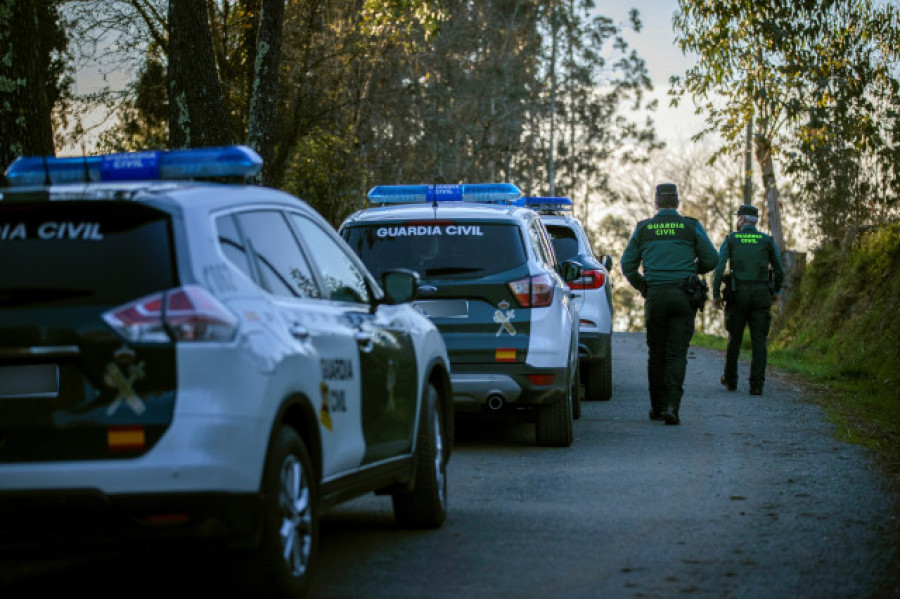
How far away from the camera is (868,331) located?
21969mm

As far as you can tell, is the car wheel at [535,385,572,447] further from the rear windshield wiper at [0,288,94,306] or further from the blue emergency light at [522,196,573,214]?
the rear windshield wiper at [0,288,94,306]

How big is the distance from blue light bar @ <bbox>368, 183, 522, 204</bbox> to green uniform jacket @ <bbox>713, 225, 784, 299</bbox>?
173 inches

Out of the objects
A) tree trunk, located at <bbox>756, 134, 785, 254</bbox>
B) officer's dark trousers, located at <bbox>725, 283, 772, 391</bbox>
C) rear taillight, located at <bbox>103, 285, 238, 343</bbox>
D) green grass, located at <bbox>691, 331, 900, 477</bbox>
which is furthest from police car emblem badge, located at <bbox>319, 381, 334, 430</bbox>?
tree trunk, located at <bbox>756, 134, 785, 254</bbox>

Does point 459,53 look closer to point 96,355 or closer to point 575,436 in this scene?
point 575,436

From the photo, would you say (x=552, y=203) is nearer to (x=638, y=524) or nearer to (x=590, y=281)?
(x=590, y=281)

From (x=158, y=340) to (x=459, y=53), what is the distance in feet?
174

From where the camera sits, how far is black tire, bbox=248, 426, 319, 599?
5422 mm

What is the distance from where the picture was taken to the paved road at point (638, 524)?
632 centimetres

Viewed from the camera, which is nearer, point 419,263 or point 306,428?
point 306,428

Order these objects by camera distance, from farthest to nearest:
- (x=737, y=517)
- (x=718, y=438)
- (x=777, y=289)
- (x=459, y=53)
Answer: (x=459, y=53), (x=777, y=289), (x=718, y=438), (x=737, y=517)

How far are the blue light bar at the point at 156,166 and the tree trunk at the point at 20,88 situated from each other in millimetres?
5157

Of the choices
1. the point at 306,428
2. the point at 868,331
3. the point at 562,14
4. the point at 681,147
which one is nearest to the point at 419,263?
the point at 306,428

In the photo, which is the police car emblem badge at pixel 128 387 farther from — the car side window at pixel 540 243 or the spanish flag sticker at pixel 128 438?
the car side window at pixel 540 243

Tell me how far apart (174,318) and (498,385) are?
5.98m
